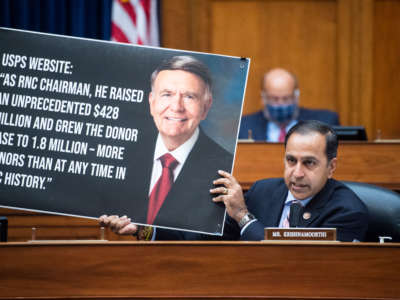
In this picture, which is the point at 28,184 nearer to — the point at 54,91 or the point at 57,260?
the point at 54,91

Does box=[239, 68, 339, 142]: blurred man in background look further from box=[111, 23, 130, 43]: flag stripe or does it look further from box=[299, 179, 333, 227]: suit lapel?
box=[299, 179, 333, 227]: suit lapel

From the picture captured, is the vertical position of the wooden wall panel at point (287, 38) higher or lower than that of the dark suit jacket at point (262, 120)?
higher

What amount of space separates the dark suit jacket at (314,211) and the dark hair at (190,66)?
68 centimetres

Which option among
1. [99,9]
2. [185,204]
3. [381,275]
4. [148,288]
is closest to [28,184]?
[185,204]

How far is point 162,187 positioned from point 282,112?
2628 millimetres

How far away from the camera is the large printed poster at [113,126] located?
2.98 metres

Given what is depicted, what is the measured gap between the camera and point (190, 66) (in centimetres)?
306

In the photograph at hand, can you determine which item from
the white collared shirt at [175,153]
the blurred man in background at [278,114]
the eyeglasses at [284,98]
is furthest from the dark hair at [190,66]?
the eyeglasses at [284,98]

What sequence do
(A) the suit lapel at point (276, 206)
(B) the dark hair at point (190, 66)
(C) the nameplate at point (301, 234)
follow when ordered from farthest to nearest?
(A) the suit lapel at point (276, 206), (B) the dark hair at point (190, 66), (C) the nameplate at point (301, 234)

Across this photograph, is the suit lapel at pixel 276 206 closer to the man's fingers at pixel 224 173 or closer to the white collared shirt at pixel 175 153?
the man's fingers at pixel 224 173

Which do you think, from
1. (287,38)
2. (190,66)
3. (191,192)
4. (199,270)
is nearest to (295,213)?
(191,192)

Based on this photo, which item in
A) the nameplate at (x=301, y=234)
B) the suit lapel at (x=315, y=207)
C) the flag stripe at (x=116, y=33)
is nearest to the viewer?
the nameplate at (x=301, y=234)

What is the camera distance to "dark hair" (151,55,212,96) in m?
3.06

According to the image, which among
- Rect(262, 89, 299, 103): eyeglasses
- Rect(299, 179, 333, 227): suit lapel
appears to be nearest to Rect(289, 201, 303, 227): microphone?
Rect(299, 179, 333, 227): suit lapel
